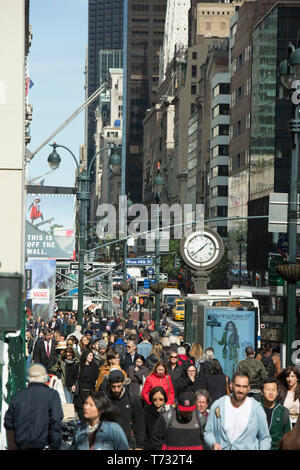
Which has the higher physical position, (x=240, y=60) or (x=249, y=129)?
(x=240, y=60)

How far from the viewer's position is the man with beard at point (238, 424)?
9398 mm

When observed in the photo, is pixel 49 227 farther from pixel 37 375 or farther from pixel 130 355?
pixel 37 375

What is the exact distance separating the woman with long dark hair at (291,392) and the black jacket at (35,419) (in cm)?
381

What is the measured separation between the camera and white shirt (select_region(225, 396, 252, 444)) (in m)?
9.44

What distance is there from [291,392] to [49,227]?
33.7m

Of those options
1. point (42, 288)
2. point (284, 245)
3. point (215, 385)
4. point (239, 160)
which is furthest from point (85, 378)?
point (239, 160)

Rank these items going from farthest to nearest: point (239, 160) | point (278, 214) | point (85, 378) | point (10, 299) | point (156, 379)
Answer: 1. point (239, 160)
2. point (278, 214)
3. point (85, 378)
4. point (156, 379)
5. point (10, 299)

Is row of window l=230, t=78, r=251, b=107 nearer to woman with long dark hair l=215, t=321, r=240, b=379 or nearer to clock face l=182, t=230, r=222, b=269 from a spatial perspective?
clock face l=182, t=230, r=222, b=269

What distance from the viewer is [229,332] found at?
2581cm

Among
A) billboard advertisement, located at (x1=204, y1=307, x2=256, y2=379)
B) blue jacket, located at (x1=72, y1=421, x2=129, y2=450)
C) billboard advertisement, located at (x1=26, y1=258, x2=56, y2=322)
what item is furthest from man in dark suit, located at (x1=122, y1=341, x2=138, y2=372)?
billboard advertisement, located at (x1=26, y1=258, x2=56, y2=322)

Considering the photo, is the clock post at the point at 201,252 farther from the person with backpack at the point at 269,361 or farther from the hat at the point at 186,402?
the hat at the point at 186,402

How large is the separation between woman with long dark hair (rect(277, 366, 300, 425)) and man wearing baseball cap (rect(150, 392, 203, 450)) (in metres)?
3.15
